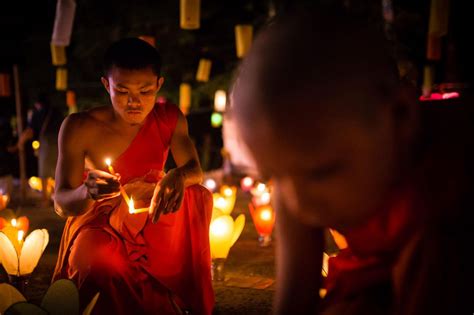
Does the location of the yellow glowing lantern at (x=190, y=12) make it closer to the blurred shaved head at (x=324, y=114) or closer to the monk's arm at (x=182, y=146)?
the monk's arm at (x=182, y=146)

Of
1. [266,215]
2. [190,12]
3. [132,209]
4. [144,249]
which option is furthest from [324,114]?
[190,12]

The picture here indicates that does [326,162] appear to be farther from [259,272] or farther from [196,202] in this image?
[259,272]

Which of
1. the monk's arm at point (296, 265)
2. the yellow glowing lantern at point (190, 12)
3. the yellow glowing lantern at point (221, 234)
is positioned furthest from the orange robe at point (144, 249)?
the yellow glowing lantern at point (190, 12)

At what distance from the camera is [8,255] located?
13.0 feet

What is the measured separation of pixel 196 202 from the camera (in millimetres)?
3430

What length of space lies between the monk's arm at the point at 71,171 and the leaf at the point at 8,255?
0.94m

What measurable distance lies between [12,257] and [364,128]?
137 inches

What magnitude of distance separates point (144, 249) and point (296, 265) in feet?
6.17

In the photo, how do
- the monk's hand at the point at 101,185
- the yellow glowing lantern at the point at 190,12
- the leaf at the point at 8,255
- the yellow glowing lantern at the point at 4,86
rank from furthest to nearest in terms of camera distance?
1. the yellow glowing lantern at the point at 4,86
2. the yellow glowing lantern at the point at 190,12
3. the leaf at the point at 8,255
4. the monk's hand at the point at 101,185

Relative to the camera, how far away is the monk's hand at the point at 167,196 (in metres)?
2.99

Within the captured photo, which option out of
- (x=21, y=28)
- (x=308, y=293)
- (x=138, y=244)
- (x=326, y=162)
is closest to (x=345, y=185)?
(x=326, y=162)

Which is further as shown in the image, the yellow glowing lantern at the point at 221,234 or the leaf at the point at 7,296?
the yellow glowing lantern at the point at 221,234

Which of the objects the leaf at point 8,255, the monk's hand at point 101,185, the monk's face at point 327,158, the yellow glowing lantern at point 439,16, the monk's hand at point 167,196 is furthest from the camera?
the yellow glowing lantern at point 439,16

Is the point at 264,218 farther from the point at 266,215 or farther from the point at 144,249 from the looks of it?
the point at 144,249
